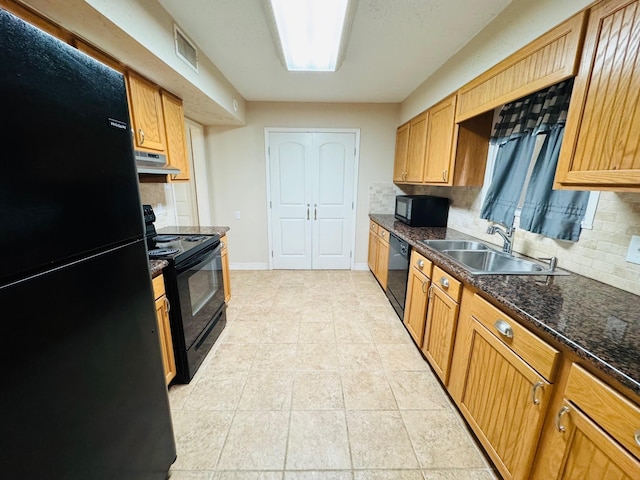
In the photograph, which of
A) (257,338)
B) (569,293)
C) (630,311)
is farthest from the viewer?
(257,338)

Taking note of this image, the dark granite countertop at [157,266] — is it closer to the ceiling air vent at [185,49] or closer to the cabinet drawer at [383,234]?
the ceiling air vent at [185,49]

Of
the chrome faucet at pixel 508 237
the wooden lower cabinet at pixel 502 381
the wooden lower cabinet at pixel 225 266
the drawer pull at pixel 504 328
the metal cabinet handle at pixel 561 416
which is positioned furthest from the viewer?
the wooden lower cabinet at pixel 225 266

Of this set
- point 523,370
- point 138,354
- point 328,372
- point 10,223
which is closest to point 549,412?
point 523,370

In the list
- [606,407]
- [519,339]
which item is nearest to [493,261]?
[519,339]

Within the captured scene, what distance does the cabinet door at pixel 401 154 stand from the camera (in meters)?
3.19

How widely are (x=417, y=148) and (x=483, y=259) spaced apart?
1483mm

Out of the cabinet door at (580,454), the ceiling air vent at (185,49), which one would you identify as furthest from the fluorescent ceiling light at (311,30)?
the cabinet door at (580,454)

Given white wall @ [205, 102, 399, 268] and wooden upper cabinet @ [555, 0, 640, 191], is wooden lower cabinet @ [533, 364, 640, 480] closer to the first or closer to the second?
wooden upper cabinet @ [555, 0, 640, 191]

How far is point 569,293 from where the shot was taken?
118 centimetres

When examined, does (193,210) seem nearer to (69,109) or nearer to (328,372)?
(328,372)

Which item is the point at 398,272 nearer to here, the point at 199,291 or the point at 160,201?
the point at 199,291

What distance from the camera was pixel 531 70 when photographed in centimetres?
137

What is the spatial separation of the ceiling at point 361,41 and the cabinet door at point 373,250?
1818mm

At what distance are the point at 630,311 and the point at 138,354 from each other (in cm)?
196
